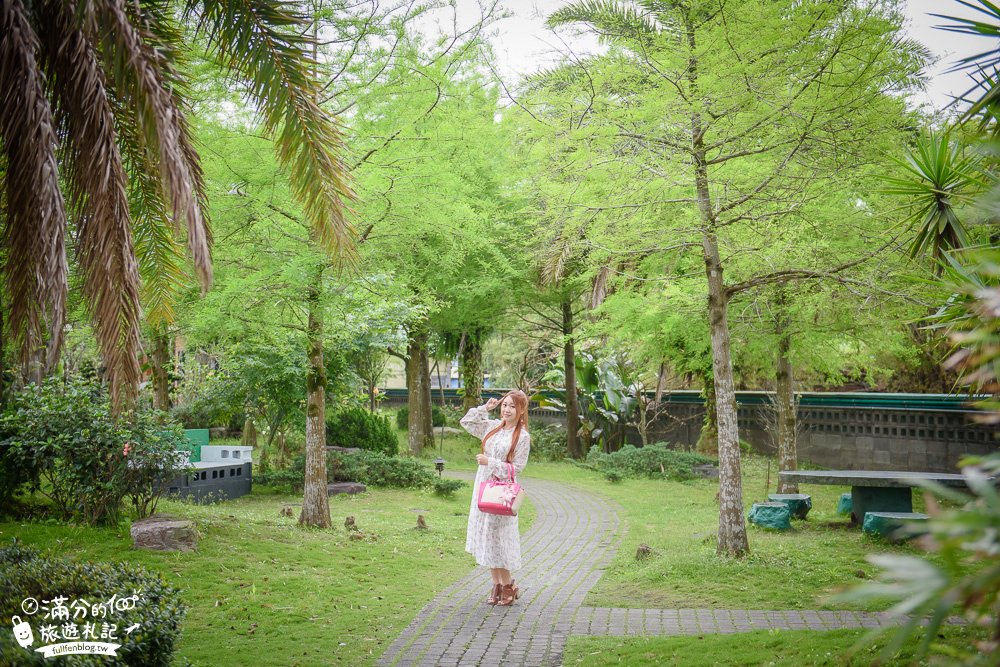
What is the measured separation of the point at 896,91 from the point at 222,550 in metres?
9.83

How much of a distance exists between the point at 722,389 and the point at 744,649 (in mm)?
4306

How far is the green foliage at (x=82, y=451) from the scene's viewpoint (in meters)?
9.66

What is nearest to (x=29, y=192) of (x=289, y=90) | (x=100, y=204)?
(x=100, y=204)

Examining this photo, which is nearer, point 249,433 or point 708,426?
point 708,426

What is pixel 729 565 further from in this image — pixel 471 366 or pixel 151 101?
pixel 471 366

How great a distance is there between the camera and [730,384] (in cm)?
995

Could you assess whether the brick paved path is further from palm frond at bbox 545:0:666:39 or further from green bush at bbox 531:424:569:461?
green bush at bbox 531:424:569:461

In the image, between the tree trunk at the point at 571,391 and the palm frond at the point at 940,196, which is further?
the tree trunk at the point at 571,391

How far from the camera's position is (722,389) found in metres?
9.95

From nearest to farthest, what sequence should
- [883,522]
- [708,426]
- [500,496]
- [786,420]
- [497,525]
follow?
[500,496] → [497,525] → [883,522] → [786,420] → [708,426]

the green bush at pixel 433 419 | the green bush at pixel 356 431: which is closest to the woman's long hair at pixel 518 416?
the green bush at pixel 356 431

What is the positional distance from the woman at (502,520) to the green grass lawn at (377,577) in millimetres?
843

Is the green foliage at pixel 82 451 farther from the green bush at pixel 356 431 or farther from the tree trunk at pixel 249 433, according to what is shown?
the tree trunk at pixel 249 433

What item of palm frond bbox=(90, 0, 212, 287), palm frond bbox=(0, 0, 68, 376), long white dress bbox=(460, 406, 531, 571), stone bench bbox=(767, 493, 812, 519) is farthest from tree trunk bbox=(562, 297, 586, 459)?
palm frond bbox=(0, 0, 68, 376)
